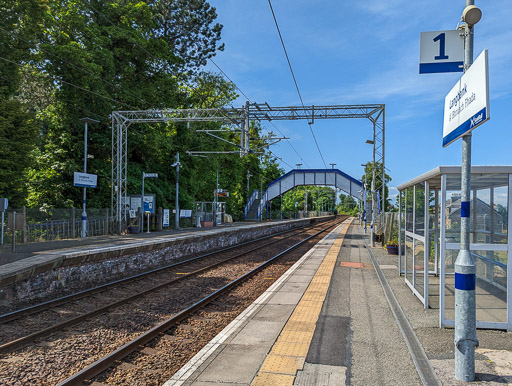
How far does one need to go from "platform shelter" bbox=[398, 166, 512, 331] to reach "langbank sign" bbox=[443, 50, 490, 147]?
4.24 ft

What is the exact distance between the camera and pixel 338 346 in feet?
18.4

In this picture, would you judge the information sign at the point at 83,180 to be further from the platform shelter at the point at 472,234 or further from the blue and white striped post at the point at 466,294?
the blue and white striped post at the point at 466,294

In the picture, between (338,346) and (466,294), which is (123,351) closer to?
(338,346)

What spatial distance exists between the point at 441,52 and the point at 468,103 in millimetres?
1101

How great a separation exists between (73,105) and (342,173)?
117ft

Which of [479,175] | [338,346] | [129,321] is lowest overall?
[129,321]

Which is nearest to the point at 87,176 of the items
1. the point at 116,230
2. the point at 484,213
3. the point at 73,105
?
the point at 116,230

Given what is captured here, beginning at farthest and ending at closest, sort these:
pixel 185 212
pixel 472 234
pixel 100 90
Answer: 1. pixel 185 212
2. pixel 100 90
3. pixel 472 234

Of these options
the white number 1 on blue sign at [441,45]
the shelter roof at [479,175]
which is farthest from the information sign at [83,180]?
the white number 1 on blue sign at [441,45]

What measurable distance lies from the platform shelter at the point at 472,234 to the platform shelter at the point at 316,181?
43638 millimetres

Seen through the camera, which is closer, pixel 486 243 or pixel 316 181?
pixel 486 243

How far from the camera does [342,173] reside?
176 feet

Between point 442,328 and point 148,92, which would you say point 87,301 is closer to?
point 442,328

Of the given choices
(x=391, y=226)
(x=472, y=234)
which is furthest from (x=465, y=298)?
(x=391, y=226)
